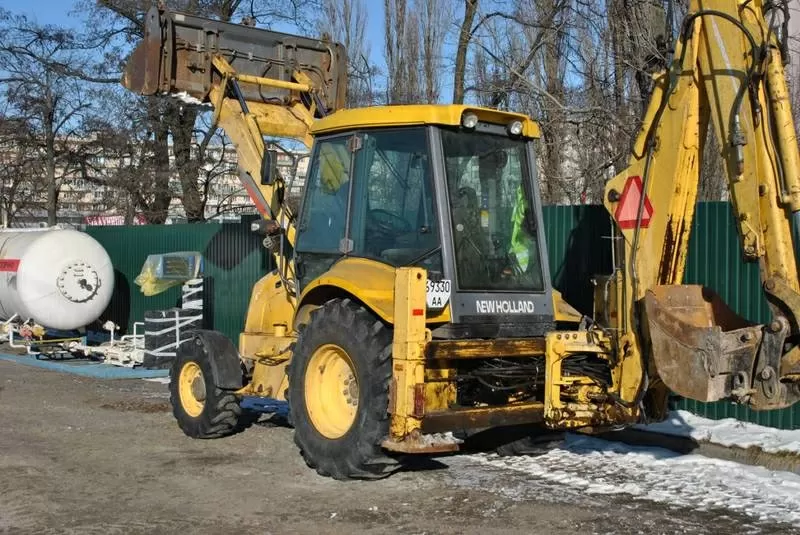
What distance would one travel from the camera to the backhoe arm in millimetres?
5539

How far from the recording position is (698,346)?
572 centimetres

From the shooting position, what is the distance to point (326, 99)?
403 inches

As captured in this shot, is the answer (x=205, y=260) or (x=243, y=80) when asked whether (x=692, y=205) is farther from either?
(x=205, y=260)

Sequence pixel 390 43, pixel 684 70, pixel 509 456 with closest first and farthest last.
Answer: pixel 684 70 < pixel 509 456 < pixel 390 43

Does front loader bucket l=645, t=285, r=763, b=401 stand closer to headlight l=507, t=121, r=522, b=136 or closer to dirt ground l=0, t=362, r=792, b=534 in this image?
dirt ground l=0, t=362, r=792, b=534

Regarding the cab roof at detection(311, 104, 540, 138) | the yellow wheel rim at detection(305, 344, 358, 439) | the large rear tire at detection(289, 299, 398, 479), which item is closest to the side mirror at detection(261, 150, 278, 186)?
the cab roof at detection(311, 104, 540, 138)

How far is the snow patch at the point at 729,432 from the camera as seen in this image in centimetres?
810

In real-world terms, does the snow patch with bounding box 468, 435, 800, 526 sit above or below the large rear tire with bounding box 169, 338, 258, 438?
below

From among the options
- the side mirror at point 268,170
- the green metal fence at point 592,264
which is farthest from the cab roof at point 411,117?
the green metal fence at point 592,264

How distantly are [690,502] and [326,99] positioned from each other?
5.83 metres

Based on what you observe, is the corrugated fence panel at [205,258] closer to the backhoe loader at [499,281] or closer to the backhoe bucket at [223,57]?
the backhoe bucket at [223,57]

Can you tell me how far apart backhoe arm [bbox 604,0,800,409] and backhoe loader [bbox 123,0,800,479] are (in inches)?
0.5

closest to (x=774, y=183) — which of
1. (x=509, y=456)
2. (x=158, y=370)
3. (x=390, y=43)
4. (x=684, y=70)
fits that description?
(x=684, y=70)

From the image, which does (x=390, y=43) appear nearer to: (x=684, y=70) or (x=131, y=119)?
(x=131, y=119)
